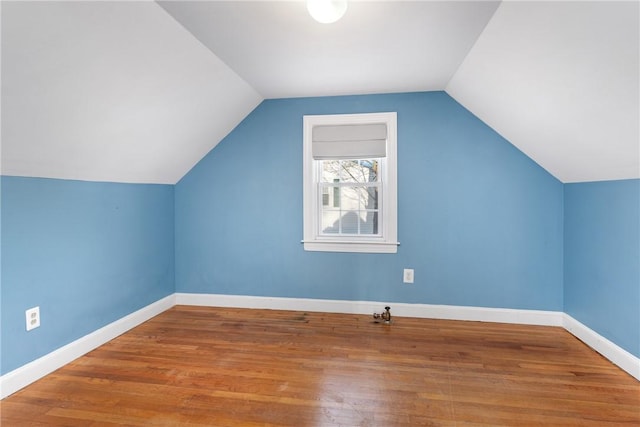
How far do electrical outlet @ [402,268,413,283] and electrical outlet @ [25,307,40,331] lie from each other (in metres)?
2.81

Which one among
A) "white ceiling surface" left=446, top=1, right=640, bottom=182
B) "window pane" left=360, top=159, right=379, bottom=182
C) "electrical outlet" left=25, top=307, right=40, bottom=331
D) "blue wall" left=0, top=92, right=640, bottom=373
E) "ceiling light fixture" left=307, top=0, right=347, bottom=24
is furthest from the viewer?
"window pane" left=360, top=159, right=379, bottom=182

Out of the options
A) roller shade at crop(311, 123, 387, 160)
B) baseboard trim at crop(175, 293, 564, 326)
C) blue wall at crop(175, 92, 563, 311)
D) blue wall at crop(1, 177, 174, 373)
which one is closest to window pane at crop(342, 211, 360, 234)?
blue wall at crop(175, 92, 563, 311)

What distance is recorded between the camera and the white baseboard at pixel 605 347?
2229 mm

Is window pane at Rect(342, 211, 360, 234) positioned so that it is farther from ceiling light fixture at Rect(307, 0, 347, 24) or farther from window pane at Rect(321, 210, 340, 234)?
ceiling light fixture at Rect(307, 0, 347, 24)

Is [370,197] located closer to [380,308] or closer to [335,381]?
[380,308]

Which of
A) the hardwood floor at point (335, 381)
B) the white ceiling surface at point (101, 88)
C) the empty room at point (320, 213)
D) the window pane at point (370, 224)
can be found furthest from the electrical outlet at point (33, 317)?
the window pane at point (370, 224)

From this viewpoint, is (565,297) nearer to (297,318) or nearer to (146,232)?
(297,318)

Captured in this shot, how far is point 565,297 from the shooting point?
3074mm

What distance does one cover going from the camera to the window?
131 inches

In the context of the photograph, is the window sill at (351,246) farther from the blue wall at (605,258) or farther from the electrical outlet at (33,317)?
the electrical outlet at (33,317)

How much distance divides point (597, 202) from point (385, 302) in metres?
1.87

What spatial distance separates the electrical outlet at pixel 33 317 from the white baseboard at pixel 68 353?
0.73 ft

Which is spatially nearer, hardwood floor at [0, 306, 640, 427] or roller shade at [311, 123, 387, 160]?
hardwood floor at [0, 306, 640, 427]

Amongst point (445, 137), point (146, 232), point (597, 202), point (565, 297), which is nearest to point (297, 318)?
point (146, 232)
